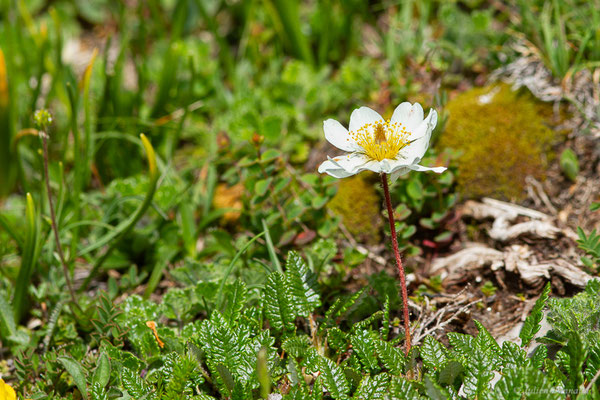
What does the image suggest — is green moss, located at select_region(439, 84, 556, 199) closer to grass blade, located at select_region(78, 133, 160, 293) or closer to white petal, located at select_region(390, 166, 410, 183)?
white petal, located at select_region(390, 166, 410, 183)

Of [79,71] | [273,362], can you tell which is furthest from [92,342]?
[79,71]

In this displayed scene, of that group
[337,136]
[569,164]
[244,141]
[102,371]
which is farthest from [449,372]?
[244,141]

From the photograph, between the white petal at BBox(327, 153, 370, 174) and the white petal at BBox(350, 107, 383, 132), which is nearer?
the white petal at BBox(327, 153, 370, 174)

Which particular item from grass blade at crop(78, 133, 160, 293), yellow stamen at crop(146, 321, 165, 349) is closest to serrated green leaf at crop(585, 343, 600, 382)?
yellow stamen at crop(146, 321, 165, 349)

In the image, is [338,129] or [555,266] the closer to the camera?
[338,129]

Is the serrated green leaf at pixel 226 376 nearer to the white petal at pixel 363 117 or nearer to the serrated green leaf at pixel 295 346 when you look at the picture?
the serrated green leaf at pixel 295 346

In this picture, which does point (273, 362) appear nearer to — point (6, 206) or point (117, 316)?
point (117, 316)
